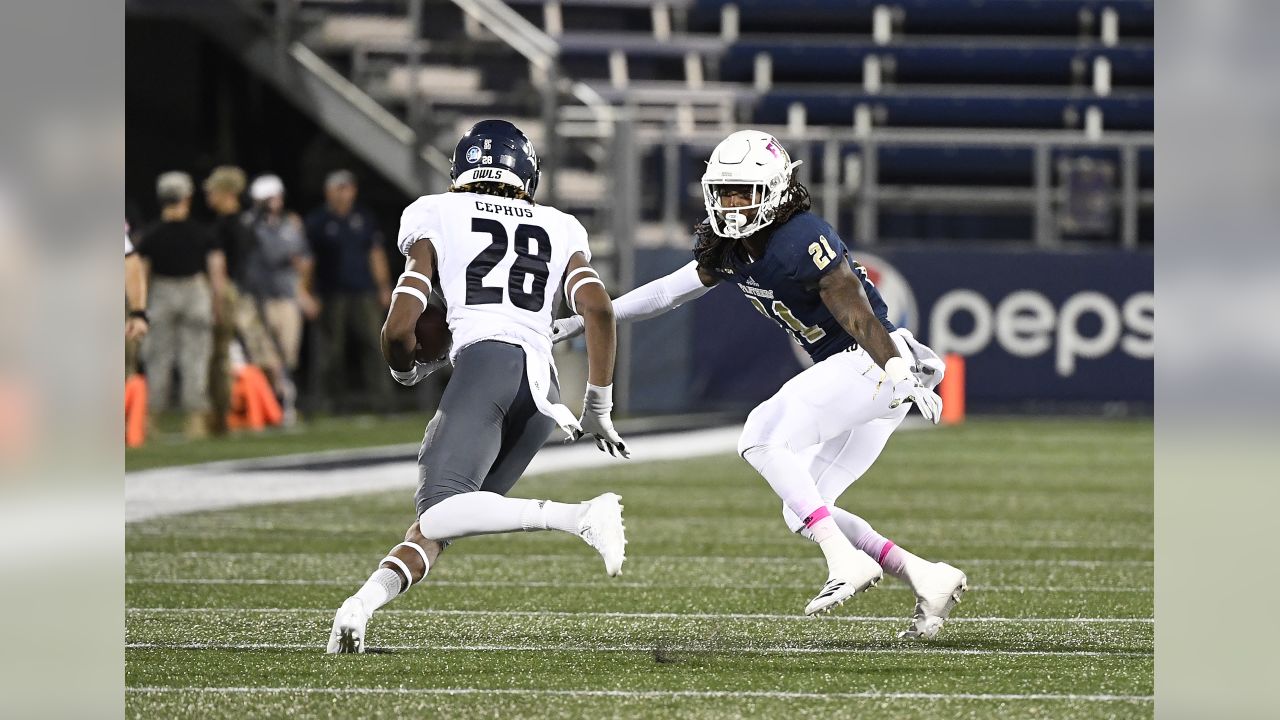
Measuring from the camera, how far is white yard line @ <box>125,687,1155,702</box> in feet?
13.7

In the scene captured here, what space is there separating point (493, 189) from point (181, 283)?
7.37 metres

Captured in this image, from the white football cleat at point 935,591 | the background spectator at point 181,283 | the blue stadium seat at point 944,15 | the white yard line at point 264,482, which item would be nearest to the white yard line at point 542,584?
the white football cleat at point 935,591

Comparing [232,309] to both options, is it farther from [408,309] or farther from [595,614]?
[408,309]

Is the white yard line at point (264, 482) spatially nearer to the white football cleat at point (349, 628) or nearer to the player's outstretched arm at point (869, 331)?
the white football cleat at point (349, 628)

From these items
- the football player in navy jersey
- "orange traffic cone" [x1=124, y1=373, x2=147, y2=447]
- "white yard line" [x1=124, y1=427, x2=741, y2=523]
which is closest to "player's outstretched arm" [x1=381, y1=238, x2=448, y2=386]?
the football player in navy jersey

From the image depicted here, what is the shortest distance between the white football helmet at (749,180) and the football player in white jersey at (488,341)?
38 centimetres

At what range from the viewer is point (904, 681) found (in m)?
4.43

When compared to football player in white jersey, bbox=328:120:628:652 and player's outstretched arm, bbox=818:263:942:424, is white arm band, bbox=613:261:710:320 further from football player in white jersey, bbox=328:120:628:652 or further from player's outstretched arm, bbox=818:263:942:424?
player's outstretched arm, bbox=818:263:942:424

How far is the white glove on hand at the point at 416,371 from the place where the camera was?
5.04 meters

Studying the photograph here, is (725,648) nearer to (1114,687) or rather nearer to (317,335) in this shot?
(1114,687)

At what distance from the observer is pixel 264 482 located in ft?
32.4

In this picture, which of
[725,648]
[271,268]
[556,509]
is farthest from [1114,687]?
[271,268]

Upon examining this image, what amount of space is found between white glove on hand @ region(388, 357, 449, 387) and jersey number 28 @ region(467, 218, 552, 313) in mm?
232
